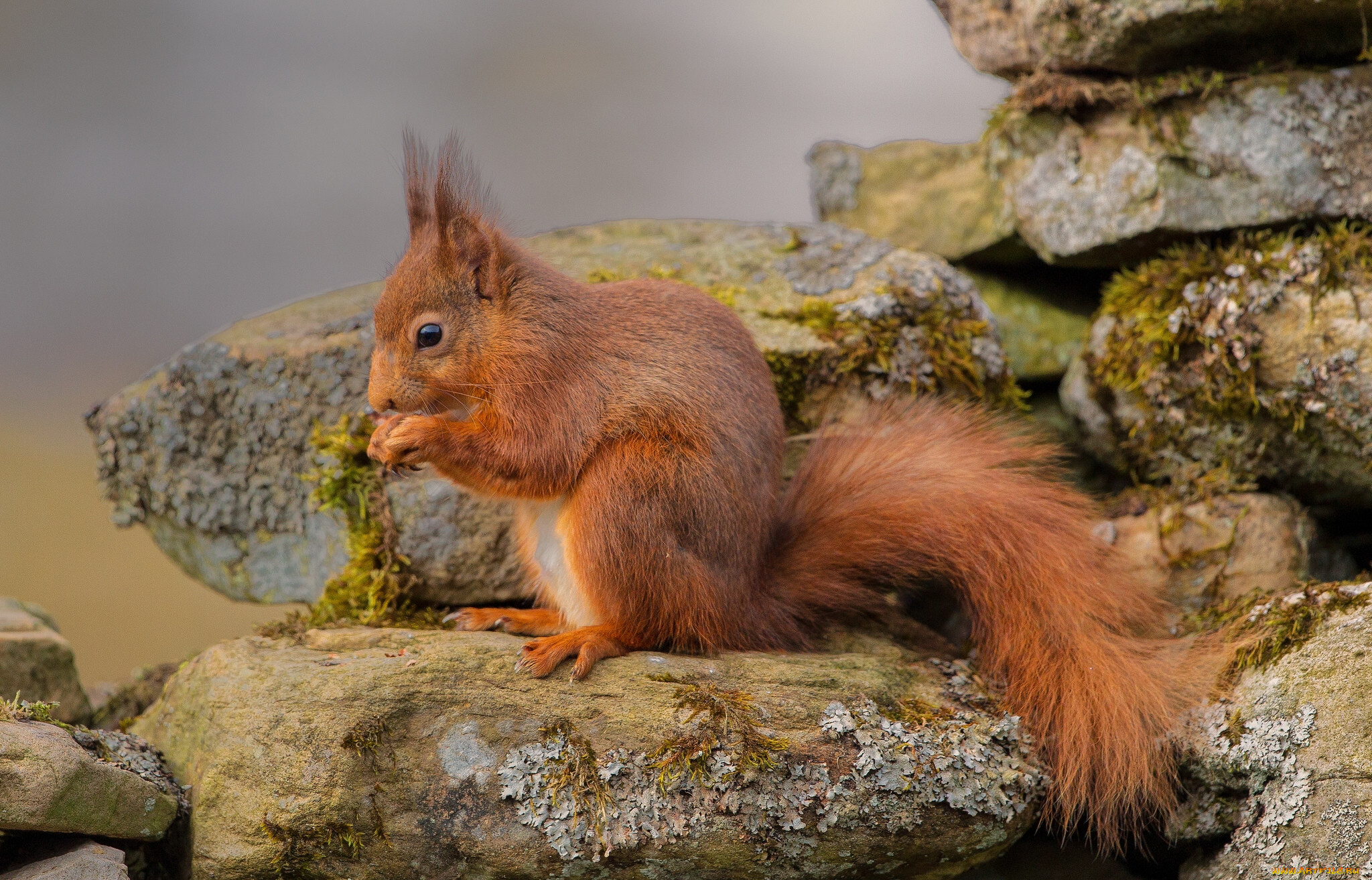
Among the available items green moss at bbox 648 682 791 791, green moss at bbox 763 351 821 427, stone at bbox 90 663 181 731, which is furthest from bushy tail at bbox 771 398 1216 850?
stone at bbox 90 663 181 731

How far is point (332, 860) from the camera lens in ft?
7.89

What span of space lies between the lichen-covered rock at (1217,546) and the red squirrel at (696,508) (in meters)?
0.30

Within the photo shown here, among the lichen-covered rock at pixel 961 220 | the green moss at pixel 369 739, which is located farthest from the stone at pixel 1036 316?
the green moss at pixel 369 739

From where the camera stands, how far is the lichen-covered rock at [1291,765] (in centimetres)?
238

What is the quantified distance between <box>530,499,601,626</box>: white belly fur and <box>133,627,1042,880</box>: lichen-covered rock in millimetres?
221

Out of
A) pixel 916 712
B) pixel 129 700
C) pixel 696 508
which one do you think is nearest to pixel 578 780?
pixel 696 508

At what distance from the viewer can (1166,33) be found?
3.37 metres

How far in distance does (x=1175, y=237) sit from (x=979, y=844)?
2.08 m

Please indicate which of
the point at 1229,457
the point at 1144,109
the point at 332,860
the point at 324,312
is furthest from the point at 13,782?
the point at 1144,109

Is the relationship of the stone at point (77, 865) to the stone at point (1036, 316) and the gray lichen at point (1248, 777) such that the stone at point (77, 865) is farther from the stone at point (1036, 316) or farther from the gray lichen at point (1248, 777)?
the stone at point (1036, 316)

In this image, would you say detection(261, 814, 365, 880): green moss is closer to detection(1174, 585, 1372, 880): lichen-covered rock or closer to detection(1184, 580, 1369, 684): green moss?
detection(1174, 585, 1372, 880): lichen-covered rock

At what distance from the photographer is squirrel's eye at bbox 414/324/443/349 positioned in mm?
2777

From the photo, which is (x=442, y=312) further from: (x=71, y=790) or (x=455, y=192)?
(x=71, y=790)

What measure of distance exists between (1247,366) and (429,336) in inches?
94.0
